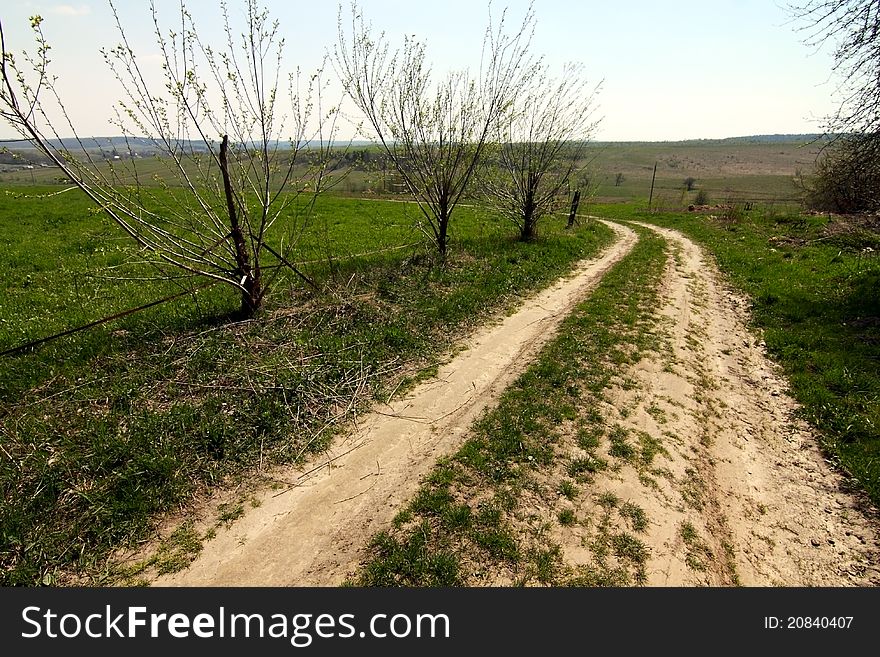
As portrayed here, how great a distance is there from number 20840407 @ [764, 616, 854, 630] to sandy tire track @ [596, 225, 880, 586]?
35 centimetres

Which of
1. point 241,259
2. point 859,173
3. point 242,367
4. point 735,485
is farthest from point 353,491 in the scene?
point 859,173

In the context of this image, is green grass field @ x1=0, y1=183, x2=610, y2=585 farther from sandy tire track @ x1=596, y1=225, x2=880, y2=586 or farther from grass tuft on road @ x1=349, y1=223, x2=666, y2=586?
sandy tire track @ x1=596, y1=225, x2=880, y2=586

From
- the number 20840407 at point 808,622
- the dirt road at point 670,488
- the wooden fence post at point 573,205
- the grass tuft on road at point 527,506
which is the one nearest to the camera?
the number 20840407 at point 808,622

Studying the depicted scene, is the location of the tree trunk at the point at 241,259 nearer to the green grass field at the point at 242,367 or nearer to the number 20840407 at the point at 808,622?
the green grass field at the point at 242,367

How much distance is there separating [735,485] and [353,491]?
15.4ft

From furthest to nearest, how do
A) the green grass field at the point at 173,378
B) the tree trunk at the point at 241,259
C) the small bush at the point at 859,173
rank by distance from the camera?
the small bush at the point at 859,173 → the tree trunk at the point at 241,259 → the green grass field at the point at 173,378

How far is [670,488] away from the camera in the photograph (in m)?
4.86

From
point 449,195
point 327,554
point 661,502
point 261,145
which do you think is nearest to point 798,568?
point 661,502

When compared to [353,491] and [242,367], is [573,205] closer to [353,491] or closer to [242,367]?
[242,367]

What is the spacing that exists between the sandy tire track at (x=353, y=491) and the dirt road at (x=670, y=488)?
15 millimetres

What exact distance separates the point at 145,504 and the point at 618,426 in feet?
19.2

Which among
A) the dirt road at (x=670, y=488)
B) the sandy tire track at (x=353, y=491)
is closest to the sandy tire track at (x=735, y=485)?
the dirt road at (x=670, y=488)


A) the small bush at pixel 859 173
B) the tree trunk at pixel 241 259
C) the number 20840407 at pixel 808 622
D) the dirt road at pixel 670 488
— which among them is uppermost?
the small bush at pixel 859 173

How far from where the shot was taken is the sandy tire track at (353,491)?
150 inches
